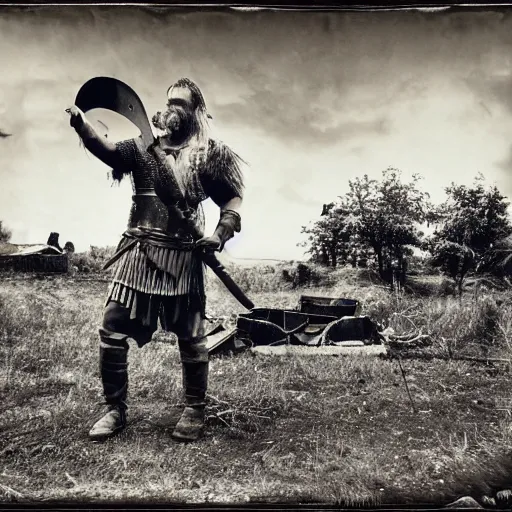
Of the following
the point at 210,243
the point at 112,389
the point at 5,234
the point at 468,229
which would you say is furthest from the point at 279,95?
the point at 112,389

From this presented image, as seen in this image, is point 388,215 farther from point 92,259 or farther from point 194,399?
point 92,259

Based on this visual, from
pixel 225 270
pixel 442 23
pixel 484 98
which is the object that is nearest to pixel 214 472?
pixel 225 270

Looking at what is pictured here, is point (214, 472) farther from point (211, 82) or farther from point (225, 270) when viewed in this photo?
point (211, 82)

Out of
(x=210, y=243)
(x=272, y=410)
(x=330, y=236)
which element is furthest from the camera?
(x=330, y=236)

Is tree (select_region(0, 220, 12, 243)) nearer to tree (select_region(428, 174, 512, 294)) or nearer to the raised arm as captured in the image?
the raised arm

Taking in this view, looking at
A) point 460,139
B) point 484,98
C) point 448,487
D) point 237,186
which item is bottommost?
point 448,487

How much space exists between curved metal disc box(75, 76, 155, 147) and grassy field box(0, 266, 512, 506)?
953 mm

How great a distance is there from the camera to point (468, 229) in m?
3.00

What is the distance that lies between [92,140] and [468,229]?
88.3 inches

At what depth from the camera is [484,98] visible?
2941 millimetres

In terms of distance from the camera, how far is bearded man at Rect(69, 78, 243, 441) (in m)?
2.58

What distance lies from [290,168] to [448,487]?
1938mm

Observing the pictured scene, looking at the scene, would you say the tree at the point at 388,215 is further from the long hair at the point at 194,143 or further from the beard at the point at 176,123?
the beard at the point at 176,123

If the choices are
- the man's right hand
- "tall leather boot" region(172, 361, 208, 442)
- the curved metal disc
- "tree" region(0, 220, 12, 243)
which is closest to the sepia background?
"tree" region(0, 220, 12, 243)
